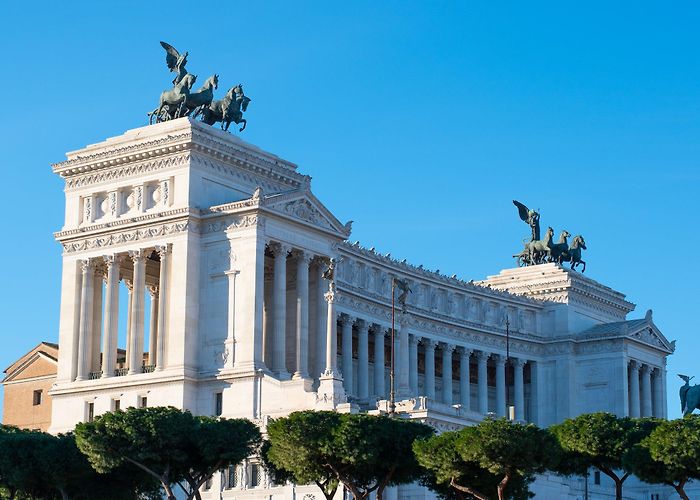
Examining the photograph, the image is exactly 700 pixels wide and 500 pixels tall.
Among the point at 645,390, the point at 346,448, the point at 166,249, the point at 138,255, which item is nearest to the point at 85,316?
the point at 138,255

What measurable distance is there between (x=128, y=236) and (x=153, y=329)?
34.4 ft

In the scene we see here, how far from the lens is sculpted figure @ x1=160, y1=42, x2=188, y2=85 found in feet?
443

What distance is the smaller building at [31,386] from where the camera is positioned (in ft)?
524

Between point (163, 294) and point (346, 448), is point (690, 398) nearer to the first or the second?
point (163, 294)

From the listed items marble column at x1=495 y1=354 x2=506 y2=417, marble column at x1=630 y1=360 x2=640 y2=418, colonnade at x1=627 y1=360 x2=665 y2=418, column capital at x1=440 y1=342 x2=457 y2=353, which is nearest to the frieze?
column capital at x1=440 y1=342 x2=457 y2=353

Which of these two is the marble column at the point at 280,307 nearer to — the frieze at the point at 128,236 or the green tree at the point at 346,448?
the frieze at the point at 128,236

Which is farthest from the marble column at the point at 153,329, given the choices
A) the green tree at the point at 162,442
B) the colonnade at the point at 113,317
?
the green tree at the point at 162,442

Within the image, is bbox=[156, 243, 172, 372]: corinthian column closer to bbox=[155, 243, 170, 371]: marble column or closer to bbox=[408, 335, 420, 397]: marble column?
bbox=[155, 243, 170, 371]: marble column

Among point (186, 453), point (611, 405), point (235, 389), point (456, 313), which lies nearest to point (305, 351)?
point (235, 389)

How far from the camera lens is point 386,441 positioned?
9944 cm

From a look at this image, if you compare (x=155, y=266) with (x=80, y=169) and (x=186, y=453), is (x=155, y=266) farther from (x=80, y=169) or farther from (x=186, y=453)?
(x=186, y=453)

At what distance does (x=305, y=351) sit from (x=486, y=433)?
34.1 metres

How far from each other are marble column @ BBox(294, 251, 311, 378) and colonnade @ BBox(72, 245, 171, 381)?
1090 centimetres

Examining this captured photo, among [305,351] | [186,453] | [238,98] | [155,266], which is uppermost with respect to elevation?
[238,98]
